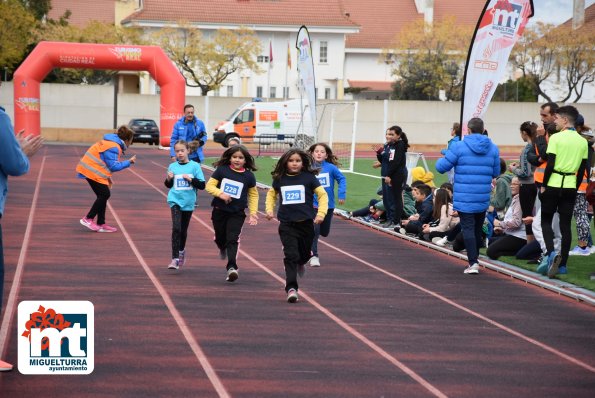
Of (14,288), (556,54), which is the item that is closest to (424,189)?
(14,288)

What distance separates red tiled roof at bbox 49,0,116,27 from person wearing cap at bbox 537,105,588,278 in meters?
79.5

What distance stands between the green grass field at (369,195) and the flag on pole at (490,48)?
2509 millimetres

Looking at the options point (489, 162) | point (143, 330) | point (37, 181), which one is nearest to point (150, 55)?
point (37, 181)

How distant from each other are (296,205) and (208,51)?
60.8m

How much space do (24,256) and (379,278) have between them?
14.0ft

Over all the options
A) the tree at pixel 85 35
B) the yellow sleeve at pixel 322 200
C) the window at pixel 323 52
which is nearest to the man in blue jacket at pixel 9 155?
the yellow sleeve at pixel 322 200

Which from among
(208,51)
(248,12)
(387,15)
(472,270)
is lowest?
(472,270)

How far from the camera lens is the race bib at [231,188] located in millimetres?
12289

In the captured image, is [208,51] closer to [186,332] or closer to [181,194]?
[181,194]

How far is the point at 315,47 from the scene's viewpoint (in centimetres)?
7888

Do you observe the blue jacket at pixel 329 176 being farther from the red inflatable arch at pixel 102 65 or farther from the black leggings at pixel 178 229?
the red inflatable arch at pixel 102 65

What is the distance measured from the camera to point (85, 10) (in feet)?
298

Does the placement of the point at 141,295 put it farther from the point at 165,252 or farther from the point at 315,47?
the point at 315,47

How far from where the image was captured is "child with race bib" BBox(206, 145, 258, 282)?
40.0 feet
